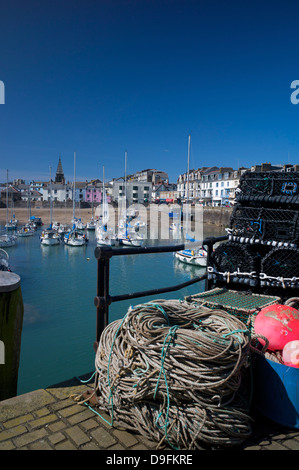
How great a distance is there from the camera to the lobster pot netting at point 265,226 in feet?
14.6

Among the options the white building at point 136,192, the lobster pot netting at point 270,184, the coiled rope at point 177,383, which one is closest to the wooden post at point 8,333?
the coiled rope at point 177,383

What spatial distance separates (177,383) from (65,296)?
58.1 feet

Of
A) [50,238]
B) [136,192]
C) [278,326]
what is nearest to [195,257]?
[50,238]

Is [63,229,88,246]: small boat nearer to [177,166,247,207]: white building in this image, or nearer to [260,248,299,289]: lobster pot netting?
[260,248,299,289]: lobster pot netting

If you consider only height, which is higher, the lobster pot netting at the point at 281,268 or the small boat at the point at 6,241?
the lobster pot netting at the point at 281,268

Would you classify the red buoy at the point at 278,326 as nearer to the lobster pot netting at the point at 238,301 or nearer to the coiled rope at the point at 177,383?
the lobster pot netting at the point at 238,301

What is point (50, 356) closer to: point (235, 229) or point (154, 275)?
point (235, 229)

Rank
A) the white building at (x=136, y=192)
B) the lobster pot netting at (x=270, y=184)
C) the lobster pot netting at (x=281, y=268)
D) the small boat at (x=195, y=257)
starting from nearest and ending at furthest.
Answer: the lobster pot netting at (x=281, y=268) < the lobster pot netting at (x=270, y=184) < the small boat at (x=195, y=257) < the white building at (x=136, y=192)

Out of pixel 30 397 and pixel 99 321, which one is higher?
pixel 99 321

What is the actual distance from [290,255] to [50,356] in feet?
31.8

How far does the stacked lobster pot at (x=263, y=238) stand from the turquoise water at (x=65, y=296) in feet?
23.6

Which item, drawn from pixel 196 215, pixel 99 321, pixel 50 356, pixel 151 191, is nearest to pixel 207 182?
pixel 151 191
